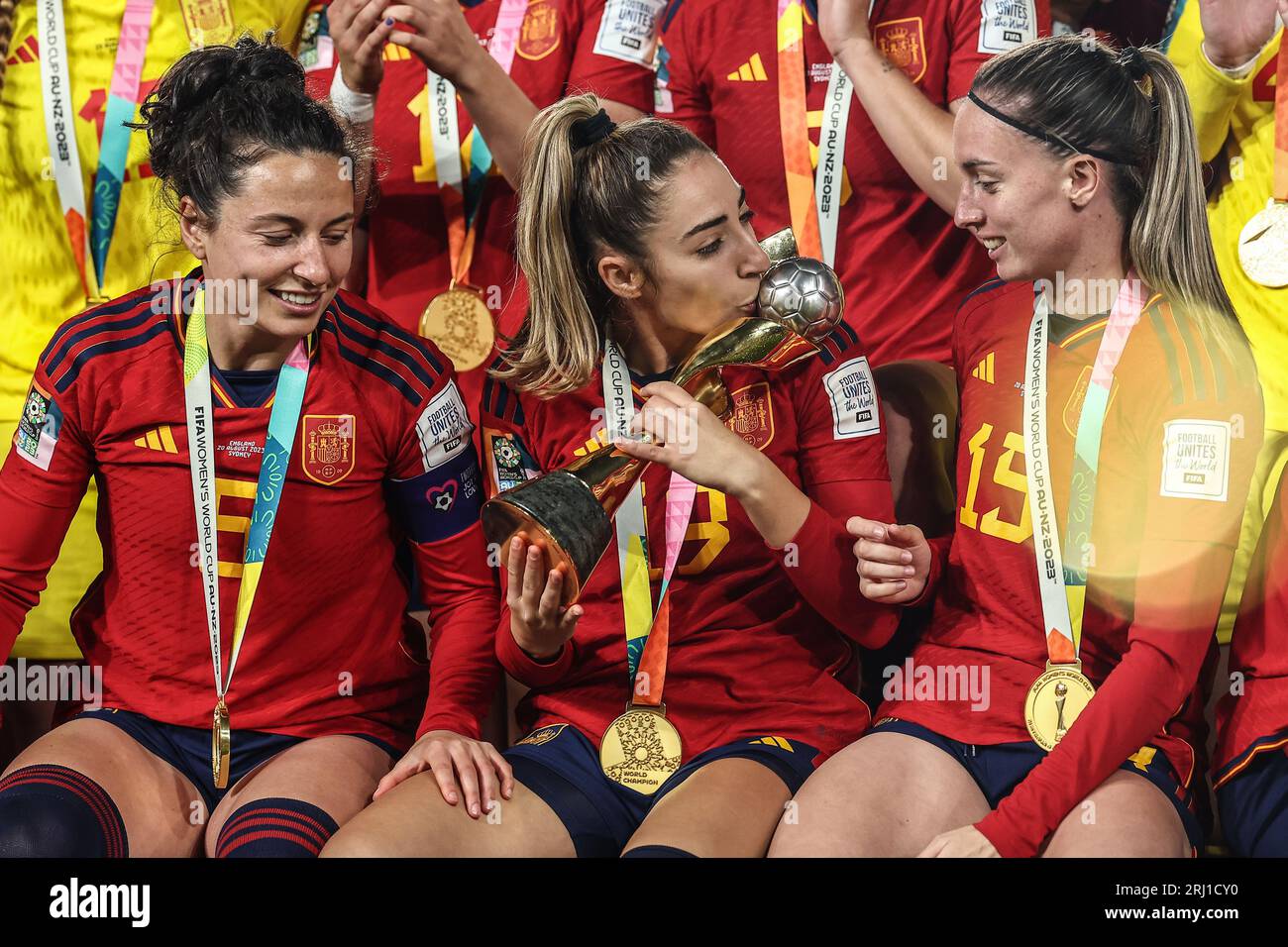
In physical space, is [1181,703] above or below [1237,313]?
below

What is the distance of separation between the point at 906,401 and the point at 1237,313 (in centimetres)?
60

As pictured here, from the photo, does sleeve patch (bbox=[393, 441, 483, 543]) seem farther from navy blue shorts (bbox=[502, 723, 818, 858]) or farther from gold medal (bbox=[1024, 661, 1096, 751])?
gold medal (bbox=[1024, 661, 1096, 751])

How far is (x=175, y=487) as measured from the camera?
2271 millimetres

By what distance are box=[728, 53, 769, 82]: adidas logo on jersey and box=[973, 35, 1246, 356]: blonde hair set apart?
630 millimetres

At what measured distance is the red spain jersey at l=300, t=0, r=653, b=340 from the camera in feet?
9.70

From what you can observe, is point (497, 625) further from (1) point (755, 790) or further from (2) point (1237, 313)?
(2) point (1237, 313)

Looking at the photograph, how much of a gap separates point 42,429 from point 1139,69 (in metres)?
1.80

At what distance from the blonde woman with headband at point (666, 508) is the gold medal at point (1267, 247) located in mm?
726

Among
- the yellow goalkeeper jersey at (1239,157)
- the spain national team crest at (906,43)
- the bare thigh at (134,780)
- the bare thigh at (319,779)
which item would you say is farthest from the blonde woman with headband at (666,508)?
the yellow goalkeeper jersey at (1239,157)

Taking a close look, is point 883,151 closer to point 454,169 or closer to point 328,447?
point 454,169

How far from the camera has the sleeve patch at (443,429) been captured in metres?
2.33

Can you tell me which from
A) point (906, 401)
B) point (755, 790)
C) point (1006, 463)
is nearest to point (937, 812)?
point (755, 790)

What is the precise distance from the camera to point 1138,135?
2221mm

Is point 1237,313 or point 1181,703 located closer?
point 1181,703
